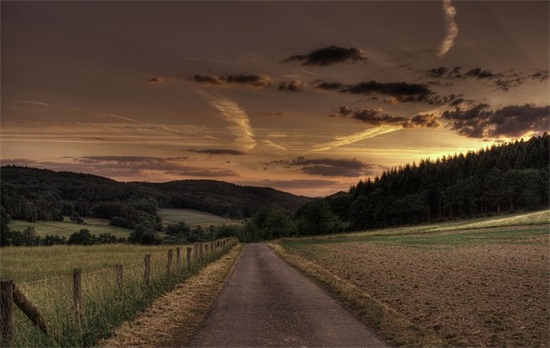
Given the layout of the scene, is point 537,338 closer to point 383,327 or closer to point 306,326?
point 383,327

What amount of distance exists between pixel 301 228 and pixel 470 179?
57.2 metres

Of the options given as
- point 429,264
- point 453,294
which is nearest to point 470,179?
point 429,264

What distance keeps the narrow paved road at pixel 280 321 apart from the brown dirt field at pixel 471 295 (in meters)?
2.08

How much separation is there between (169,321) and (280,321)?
313 centimetres

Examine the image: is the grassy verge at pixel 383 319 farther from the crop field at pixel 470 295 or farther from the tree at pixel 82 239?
the tree at pixel 82 239

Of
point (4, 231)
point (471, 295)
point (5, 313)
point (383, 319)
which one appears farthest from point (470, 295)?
point (4, 231)

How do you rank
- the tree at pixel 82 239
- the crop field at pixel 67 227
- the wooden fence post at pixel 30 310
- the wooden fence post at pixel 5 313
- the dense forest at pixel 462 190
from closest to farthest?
1. the wooden fence post at pixel 5 313
2. the wooden fence post at pixel 30 310
3. the tree at pixel 82 239
4. the crop field at pixel 67 227
5. the dense forest at pixel 462 190

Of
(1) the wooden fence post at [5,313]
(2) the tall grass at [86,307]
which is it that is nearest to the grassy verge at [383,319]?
(2) the tall grass at [86,307]

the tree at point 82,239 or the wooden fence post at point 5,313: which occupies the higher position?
the wooden fence post at point 5,313

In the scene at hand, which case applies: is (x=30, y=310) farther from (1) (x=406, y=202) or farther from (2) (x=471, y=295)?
(1) (x=406, y=202)

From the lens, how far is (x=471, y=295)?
17469 millimetres

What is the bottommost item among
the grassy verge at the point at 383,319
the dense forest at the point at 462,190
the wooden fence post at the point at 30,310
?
A: the grassy verge at the point at 383,319

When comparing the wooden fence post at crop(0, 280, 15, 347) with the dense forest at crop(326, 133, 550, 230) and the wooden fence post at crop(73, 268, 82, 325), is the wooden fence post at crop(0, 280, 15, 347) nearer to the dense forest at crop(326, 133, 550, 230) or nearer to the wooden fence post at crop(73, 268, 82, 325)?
the wooden fence post at crop(73, 268, 82, 325)

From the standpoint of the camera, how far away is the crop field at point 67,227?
124 meters
